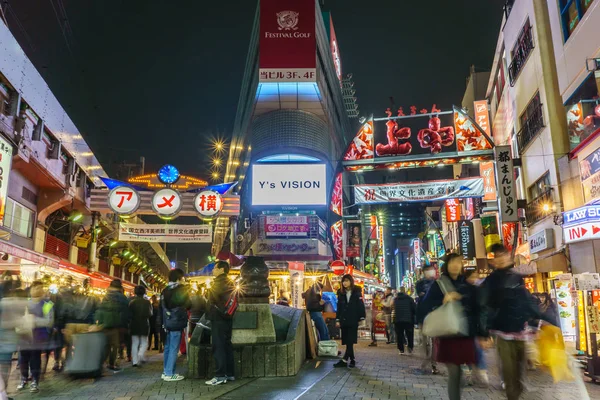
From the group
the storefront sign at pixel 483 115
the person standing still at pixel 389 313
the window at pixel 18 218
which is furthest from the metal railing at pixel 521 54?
the window at pixel 18 218

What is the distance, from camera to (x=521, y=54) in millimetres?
18812

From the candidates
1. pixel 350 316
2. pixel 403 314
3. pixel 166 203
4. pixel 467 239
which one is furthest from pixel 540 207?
pixel 166 203

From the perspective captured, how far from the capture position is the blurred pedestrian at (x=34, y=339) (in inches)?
267

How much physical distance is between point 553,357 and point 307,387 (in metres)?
3.15

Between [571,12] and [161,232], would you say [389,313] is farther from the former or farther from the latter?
[571,12]

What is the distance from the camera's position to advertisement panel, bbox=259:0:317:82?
101 ft

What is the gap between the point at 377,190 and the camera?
18.1 m

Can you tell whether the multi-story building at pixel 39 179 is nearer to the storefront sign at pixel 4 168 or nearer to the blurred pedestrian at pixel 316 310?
the storefront sign at pixel 4 168

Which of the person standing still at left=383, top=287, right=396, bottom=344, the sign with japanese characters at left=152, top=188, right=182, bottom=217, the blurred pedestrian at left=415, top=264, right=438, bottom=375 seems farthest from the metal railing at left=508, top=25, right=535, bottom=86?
the sign with japanese characters at left=152, top=188, right=182, bottom=217

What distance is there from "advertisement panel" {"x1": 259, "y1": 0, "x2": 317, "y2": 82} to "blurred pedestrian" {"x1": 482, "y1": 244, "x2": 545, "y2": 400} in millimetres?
27289

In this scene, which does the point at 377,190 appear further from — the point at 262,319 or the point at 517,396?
the point at 517,396

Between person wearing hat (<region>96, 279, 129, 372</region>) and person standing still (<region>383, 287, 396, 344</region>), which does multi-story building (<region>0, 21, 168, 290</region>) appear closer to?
person wearing hat (<region>96, 279, 129, 372</region>)

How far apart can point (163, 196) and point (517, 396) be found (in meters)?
14.3

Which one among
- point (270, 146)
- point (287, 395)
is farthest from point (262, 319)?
point (270, 146)
